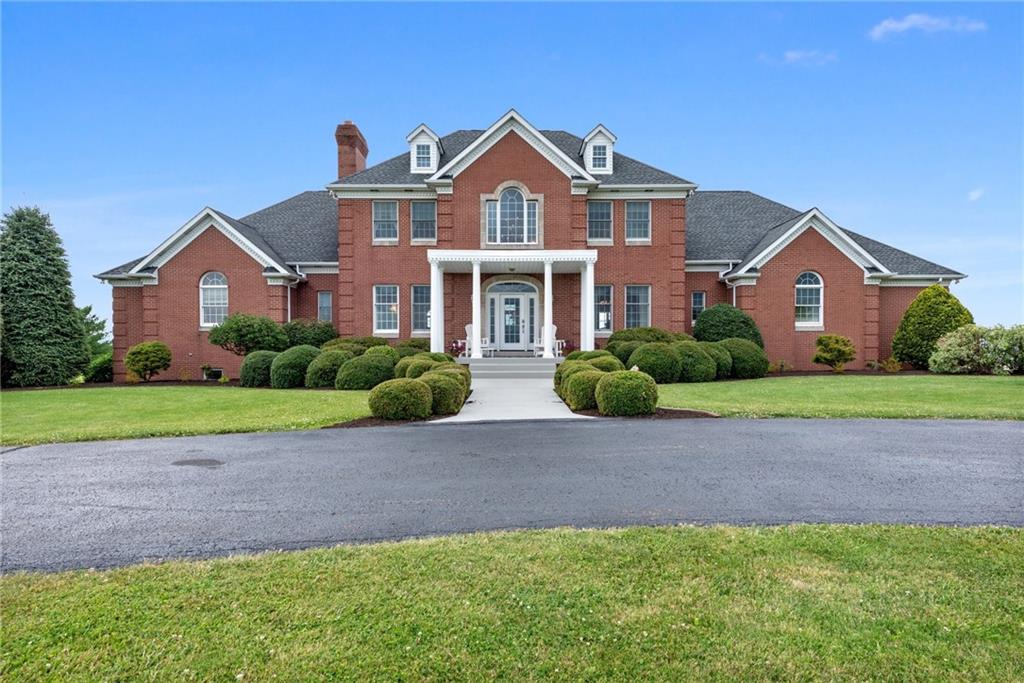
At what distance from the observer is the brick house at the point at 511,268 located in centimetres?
2361

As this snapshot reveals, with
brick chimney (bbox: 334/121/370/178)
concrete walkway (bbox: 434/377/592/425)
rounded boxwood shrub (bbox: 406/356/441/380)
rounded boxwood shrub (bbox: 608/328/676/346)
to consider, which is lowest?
concrete walkway (bbox: 434/377/592/425)

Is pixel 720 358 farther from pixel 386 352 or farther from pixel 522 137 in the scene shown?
pixel 522 137

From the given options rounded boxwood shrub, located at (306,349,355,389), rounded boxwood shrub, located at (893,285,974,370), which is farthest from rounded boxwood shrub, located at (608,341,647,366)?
rounded boxwood shrub, located at (893,285,974,370)

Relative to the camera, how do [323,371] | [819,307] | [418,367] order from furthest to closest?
[819,307], [323,371], [418,367]

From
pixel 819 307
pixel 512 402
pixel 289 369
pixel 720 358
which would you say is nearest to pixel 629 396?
pixel 512 402

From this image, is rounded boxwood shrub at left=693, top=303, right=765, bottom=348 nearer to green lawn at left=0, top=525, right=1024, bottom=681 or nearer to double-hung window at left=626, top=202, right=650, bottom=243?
double-hung window at left=626, top=202, right=650, bottom=243

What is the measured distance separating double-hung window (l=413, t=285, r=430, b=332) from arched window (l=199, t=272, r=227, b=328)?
773cm

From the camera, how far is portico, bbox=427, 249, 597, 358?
22.5 metres

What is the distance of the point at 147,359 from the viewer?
21.3 metres

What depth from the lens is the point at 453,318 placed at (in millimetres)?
24781

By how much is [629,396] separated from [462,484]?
225 inches

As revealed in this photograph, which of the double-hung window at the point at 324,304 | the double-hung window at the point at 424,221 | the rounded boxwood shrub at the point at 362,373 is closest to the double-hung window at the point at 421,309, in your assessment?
the double-hung window at the point at 424,221

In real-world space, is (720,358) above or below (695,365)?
above

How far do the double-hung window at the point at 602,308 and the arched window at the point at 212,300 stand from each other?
15.4 m
